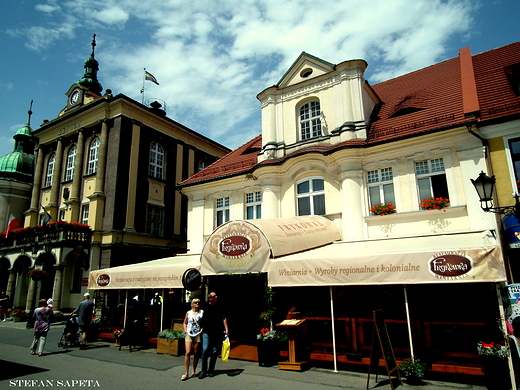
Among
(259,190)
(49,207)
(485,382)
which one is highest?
(49,207)

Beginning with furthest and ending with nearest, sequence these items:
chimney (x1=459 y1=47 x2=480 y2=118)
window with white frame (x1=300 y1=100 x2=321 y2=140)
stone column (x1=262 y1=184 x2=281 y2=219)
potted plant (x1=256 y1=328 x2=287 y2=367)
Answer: window with white frame (x1=300 y1=100 x2=321 y2=140)
stone column (x1=262 y1=184 x2=281 y2=219)
chimney (x1=459 y1=47 x2=480 y2=118)
potted plant (x1=256 y1=328 x2=287 y2=367)

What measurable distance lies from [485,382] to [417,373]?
4.28 ft

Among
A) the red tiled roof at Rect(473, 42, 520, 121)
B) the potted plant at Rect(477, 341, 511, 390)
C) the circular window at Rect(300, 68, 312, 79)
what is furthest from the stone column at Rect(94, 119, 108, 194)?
the potted plant at Rect(477, 341, 511, 390)

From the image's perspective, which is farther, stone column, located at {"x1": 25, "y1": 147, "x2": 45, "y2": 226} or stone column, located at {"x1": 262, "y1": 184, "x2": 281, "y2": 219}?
stone column, located at {"x1": 25, "y1": 147, "x2": 45, "y2": 226}

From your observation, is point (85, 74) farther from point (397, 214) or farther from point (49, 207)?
point (397, 214)

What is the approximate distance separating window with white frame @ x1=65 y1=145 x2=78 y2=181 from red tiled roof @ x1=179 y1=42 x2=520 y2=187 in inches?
562

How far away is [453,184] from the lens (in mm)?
11828

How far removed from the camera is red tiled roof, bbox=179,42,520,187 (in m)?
12.4

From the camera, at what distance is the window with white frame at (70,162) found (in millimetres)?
27916

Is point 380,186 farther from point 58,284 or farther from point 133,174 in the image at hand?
point 58,284

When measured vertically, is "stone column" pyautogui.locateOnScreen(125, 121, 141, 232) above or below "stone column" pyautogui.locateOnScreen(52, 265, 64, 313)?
above

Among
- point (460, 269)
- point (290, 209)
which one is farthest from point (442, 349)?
point (290, 209)

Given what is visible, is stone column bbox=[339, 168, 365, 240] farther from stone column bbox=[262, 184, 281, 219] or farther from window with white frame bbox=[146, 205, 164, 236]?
window with white frame bbox=[146, 205, 164, 236]

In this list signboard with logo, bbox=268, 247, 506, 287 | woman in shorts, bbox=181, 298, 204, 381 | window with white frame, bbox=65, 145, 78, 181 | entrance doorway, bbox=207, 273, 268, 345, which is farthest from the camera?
window with white frame, bbox=65, 145, 78, 181
